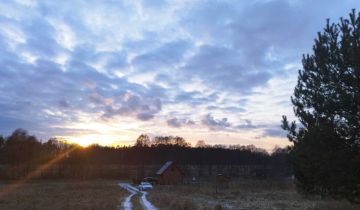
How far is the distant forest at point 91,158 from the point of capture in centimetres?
10856

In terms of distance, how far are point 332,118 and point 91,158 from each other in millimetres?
138701

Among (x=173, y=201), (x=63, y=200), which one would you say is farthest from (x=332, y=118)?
(x=63, y=200)

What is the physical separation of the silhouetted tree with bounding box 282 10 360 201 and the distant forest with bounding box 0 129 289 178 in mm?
49604

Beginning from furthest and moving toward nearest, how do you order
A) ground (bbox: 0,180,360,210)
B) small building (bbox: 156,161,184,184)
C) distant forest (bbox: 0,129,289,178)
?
distant forest (bbox: 0,129,289,178), small building (bbox: 156,161,184,184), ground (bbox: 0,180,360,210)

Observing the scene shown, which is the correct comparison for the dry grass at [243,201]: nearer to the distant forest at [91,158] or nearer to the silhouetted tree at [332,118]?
the silhouetted tree at [332,118]

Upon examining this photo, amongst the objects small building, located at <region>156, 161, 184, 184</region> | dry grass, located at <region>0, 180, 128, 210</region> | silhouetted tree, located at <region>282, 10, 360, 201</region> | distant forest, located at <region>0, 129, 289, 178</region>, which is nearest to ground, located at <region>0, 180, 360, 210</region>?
dry grass, located at <region>0, 180, 128, 210</region>

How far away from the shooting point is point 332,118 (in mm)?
15977

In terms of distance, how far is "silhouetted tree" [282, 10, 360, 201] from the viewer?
15.3 metres

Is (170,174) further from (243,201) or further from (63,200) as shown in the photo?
(243,201)

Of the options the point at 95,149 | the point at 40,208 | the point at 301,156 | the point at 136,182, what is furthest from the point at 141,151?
the point at 301,156

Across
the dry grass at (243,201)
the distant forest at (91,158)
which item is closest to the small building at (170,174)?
the distant forest at (91,158)

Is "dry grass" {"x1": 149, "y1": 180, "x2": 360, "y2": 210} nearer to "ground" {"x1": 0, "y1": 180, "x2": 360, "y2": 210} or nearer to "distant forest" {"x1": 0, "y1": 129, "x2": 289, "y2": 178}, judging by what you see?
"ground" {"x1": 0, "y1": 180, "x2": 360, "y2": 210}

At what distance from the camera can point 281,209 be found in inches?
1046

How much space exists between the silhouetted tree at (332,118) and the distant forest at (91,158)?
49604mm
